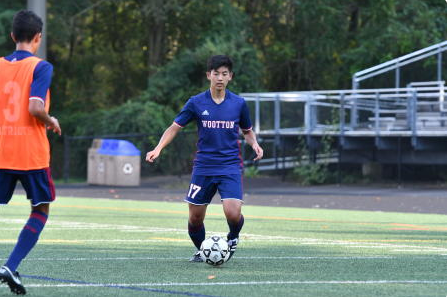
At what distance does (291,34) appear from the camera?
39625 millimetres

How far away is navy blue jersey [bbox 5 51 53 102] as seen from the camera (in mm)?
7066

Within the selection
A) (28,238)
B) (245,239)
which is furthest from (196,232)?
(245,239)

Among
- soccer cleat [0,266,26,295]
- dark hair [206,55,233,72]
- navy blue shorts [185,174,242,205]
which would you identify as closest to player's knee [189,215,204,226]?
navy blue shorts [185,174,242,205]

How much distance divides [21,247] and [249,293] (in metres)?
1.62

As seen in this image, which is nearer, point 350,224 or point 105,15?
point 350,224

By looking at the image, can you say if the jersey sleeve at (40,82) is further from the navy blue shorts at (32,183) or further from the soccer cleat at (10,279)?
the soccer cleat at (10,279)

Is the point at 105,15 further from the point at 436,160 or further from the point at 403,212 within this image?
the point at 403,212

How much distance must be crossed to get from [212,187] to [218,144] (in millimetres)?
408

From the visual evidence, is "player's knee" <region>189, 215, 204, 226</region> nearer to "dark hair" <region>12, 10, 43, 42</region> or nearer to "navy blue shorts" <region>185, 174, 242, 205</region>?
"navy blue shorts" <region>185, 174, 242, 205</region>

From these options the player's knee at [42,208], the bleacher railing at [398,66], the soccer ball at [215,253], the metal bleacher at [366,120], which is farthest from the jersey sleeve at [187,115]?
the bleacher railing at [398,66]

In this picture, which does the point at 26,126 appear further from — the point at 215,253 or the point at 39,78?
the point at 215,253

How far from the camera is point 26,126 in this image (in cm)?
714

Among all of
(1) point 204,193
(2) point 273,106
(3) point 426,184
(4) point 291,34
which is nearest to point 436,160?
(3) point 426,184

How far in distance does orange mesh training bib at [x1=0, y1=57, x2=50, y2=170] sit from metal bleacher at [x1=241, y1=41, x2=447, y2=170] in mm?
18427
